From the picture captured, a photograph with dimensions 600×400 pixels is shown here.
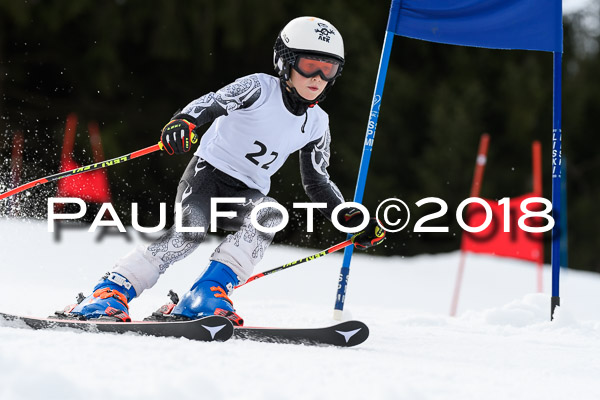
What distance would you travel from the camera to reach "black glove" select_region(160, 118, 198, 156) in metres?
3.04

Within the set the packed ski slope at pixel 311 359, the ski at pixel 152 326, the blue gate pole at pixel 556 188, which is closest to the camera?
the packed ski slope at pixel 311 359

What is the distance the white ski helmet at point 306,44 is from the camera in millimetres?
3385

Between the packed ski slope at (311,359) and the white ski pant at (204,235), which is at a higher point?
the white ski pant at (204,235)

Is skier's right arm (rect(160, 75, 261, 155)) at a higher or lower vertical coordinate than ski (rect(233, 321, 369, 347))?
higher

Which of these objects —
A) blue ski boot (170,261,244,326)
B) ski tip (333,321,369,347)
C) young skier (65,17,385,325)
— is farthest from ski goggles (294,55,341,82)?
ski tip (333,321,369,347)

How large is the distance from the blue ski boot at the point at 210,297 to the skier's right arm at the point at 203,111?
529mm

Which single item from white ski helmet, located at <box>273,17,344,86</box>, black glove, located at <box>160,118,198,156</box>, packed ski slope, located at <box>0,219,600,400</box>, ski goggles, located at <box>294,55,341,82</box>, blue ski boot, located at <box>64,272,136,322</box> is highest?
white ski helmet, located at <box>273,17,344,86</box>

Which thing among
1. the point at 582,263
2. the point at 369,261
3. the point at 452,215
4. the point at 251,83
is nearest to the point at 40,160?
the point at 369,261

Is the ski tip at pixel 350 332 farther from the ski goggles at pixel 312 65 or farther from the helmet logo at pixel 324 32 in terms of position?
the helmet logo at pixel 324 32

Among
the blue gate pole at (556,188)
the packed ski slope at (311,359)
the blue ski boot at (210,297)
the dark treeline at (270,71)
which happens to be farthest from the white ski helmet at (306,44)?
the dark treeline at (270,71)

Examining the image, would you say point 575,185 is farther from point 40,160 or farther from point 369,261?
point 40,160

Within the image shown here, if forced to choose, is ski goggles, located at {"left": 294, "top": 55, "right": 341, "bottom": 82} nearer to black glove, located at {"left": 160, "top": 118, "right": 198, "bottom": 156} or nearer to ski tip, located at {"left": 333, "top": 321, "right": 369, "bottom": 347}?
black glove, located at {"left": 160, "top": 118, "right": 198, "bottom": 156}

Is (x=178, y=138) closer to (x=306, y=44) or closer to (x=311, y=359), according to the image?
(x=306, y=44)

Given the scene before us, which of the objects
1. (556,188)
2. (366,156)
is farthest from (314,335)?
(556,188)
